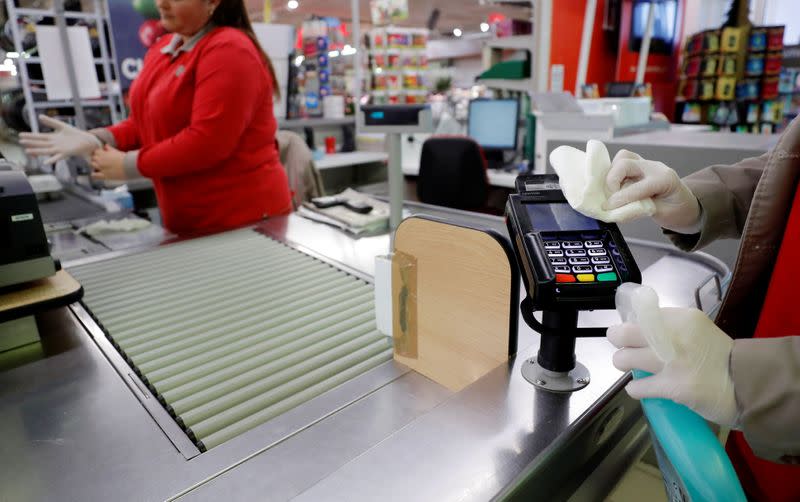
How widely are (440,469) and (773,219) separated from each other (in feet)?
1.79

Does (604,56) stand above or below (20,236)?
above

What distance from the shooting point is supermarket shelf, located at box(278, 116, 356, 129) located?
4.45m

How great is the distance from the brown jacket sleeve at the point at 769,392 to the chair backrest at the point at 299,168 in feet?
11.1

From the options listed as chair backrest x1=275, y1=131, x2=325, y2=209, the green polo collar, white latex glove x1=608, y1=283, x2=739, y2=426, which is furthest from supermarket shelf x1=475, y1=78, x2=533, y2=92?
white latex glove x1=608, y1=283, x2=739, y2=426

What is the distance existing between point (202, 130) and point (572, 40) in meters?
4.02

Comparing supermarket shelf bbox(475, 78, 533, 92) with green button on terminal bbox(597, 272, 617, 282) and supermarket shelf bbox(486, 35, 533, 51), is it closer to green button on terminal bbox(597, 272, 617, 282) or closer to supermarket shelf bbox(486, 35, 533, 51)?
supermarket shelf bbox(486, 35, 533, 51)

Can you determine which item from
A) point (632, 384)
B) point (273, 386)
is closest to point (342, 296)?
point (273, 386)

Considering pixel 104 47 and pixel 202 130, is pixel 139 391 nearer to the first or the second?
pixel 202 130

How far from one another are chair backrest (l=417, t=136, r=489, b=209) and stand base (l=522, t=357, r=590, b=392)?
301 centimetres

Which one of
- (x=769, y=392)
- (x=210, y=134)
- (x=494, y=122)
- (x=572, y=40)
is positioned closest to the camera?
(x=769, y=392)

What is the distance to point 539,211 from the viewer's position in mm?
662

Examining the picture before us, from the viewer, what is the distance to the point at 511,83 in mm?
4379

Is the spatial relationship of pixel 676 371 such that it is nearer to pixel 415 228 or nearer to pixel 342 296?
pixel 415 228

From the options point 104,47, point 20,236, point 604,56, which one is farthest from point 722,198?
point 604,56
